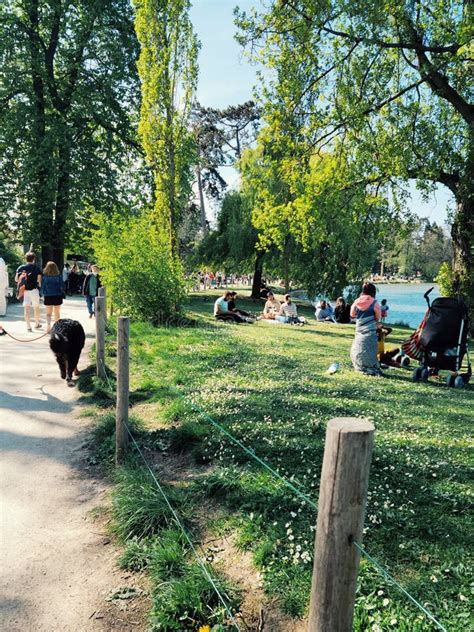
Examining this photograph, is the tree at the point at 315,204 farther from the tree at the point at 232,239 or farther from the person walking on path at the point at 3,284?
the person walking on path at the point at 3,284

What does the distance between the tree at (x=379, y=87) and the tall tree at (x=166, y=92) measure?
7.16 feet

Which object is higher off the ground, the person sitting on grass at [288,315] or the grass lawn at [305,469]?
the person sitting on grass at [288,315]

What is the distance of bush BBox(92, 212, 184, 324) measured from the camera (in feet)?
45.8

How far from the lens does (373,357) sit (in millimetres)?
9570

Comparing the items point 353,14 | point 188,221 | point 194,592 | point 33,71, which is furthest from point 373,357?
point 188,221

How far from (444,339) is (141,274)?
8303mm

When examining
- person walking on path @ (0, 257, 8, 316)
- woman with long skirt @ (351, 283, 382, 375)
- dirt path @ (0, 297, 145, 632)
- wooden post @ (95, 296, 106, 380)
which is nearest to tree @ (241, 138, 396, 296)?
woman with long skirt @ (351, 283, 382, 375)

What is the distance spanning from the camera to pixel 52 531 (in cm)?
410

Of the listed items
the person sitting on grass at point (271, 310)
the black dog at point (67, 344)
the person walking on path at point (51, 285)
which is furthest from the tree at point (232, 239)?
the black dog at point (67, 344)

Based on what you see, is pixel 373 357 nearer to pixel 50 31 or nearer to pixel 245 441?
pixel 245 441

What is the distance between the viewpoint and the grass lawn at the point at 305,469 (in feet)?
10.1

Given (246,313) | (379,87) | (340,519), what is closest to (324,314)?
(246,313)

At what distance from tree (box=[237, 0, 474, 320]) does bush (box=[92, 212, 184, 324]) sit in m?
6.39

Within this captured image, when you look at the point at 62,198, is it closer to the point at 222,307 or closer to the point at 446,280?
the point at 222,307
